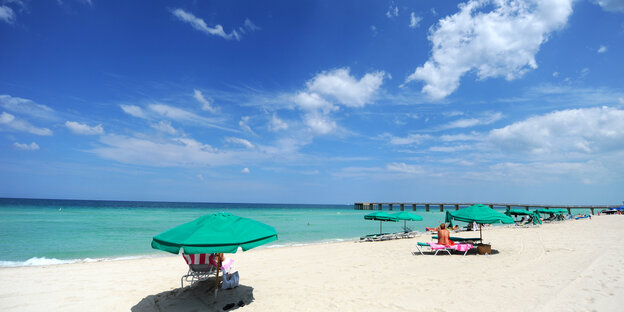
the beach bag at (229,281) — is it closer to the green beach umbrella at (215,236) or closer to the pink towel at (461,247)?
the green beach umbrella at (215,236)

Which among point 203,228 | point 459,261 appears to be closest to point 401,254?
point 459,261

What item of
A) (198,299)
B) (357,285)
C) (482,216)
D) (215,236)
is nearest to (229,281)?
(198,299)

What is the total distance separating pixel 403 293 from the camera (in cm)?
612

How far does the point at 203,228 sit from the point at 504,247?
41.5 ft

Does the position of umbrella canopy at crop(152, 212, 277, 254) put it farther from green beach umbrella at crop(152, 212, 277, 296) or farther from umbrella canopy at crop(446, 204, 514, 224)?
umbrella canopy at crop(446, 204, 514, 224)

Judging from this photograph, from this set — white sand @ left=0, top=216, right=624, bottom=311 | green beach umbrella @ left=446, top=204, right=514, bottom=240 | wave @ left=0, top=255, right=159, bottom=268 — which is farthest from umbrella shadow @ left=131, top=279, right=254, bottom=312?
wave @ left=0, top=255, right=159, bottom=268

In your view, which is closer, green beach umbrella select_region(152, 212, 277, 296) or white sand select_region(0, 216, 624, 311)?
green beach umbrella select_region(152, 212, 277, 296)

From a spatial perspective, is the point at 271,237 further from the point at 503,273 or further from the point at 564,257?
the point at 564,257

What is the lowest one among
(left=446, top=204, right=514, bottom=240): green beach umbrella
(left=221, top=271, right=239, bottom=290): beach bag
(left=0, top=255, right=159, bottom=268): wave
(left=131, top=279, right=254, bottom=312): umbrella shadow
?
(left=0, top=255, right=159, bottom=268): wave

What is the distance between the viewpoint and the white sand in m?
5.54

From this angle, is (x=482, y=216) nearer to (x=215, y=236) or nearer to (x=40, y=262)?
(x=215, y=236)

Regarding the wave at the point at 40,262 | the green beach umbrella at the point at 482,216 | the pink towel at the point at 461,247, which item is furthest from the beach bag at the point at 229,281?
the wave at the point at 40,262

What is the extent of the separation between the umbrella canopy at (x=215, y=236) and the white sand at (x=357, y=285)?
1643 millimetres

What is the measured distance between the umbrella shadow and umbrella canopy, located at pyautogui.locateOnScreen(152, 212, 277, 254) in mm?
1647
